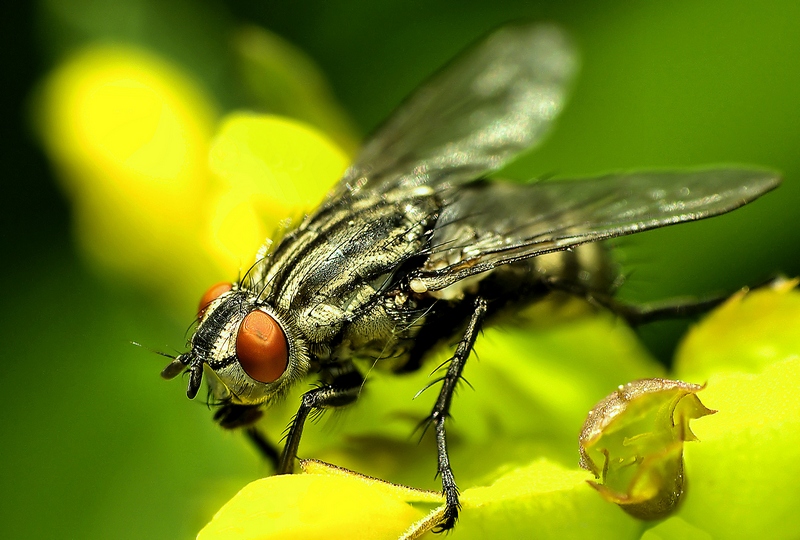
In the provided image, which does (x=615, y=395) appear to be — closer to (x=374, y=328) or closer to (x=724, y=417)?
(x=724, y=417)

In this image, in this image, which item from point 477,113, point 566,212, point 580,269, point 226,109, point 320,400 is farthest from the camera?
point 226,109

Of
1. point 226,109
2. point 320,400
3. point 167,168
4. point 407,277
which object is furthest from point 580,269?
point 226,109

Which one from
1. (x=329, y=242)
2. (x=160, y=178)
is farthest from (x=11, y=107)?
(x=329, y=242)

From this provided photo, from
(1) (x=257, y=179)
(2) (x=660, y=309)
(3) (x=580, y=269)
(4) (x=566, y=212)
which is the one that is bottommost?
(2) (x=660, y=309)

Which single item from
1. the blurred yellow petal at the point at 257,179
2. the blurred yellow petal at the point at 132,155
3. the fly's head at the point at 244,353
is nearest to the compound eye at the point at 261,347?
the fly's head at the point at 244,353

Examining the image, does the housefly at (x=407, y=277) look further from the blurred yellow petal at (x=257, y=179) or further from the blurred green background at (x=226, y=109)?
the blurred green background at (x=226, y=109)

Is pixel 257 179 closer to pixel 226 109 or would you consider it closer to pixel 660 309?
pixel 226 109

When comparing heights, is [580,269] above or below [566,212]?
below
